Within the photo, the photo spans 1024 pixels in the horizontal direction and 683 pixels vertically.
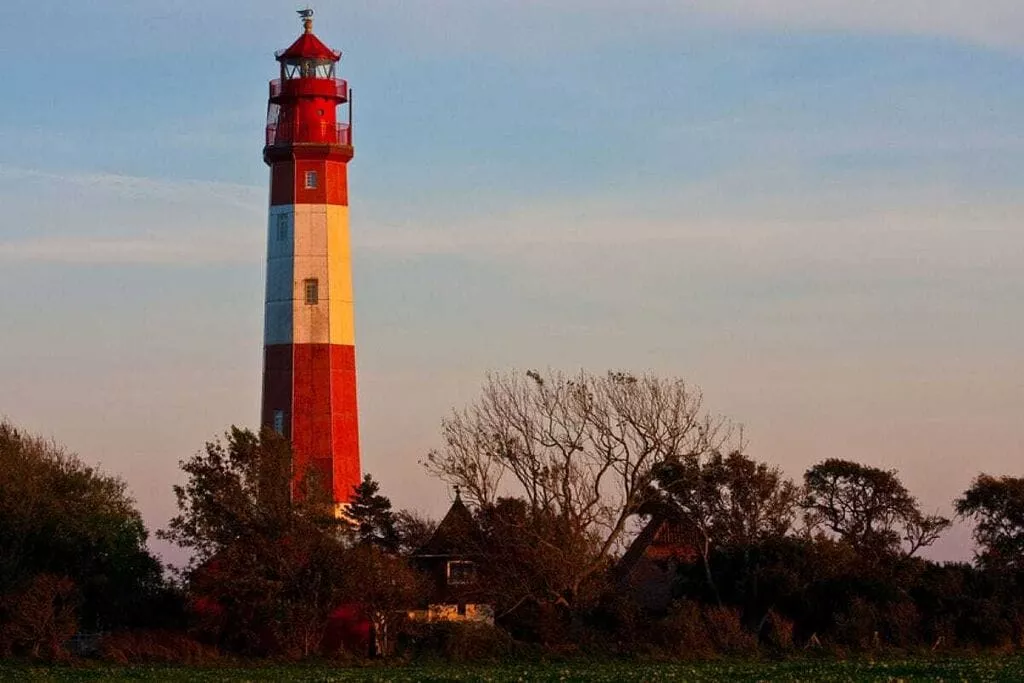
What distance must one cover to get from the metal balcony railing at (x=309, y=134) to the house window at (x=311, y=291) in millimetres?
4037

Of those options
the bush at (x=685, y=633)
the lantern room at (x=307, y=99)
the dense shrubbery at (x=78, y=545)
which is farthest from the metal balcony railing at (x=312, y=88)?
the bush at (x=685, y=633)

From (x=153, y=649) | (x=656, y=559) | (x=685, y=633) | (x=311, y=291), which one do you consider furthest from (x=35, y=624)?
(x=656, y=559)

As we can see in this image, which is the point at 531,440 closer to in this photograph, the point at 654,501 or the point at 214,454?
the point at 654,501

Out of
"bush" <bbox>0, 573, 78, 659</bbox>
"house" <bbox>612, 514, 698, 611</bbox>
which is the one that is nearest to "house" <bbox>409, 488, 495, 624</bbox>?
"house" <bbox>612, 514, 698, 611</bbox>

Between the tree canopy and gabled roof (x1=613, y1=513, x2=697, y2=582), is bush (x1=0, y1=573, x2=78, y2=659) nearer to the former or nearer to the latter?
the tree canopy

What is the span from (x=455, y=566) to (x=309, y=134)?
1312 centimetres

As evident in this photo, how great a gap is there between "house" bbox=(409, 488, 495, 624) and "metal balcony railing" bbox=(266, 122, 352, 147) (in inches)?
445

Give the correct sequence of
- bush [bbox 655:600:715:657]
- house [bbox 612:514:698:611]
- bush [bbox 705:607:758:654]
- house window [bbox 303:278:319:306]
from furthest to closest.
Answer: house window [bbox 303:278:319:306] < house [bbox 612:514:698:611] < bush [bbox 705:607:758:654] < bush [bbox 655:600:715:657]

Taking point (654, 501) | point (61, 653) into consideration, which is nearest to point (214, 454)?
point (61, 653)

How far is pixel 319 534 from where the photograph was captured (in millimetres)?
53906

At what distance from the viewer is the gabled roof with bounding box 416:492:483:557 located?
188ft

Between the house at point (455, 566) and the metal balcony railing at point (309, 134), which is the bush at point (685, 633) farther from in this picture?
the metal balcony railing at point (309, 134)

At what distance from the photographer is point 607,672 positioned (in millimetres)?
43844

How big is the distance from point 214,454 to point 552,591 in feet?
30.7
